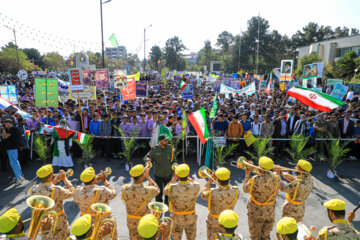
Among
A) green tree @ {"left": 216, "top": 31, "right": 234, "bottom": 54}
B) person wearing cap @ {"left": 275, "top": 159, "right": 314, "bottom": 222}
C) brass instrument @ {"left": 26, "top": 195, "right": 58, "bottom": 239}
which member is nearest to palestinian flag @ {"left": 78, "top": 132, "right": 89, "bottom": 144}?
brass instrument @ {"left": 26, "top": 195, "right": 58, "bottom": 239}

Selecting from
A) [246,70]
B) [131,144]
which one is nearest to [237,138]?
[131,144]

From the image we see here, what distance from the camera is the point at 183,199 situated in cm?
366

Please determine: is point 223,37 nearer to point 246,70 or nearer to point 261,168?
point 246,70

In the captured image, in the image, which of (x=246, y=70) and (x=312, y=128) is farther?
(x=246, y=70)

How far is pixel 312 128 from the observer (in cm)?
888

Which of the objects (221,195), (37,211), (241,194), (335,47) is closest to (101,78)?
(241,194)

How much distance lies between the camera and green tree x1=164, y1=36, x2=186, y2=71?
8750 centimetres

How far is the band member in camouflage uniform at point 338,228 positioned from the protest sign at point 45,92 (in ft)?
30.8

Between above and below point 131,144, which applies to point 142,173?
above

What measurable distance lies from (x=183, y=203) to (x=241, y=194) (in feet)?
10.2

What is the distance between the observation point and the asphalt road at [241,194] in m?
5.11

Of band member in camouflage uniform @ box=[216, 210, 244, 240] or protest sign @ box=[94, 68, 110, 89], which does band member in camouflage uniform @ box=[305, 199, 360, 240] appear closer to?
band member in camouflage uniform @ box=[216, 210, 244, 240]

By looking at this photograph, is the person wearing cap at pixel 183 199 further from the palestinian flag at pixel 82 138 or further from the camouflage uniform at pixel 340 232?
the palestinian flag at pixel 82 138

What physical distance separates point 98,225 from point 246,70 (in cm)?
6276
